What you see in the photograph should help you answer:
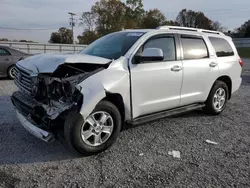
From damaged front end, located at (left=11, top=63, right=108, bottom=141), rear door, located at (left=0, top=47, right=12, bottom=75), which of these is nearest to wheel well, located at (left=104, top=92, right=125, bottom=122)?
damaged front end, located at (left=11, top=63, right=108, bottom=141)

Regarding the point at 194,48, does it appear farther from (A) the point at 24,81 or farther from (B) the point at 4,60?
(B) the point at 4,60

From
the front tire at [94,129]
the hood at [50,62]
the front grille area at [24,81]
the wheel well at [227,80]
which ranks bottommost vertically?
the front tire at [94,129]

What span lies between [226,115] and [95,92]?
3617mm

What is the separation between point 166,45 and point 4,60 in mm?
7717

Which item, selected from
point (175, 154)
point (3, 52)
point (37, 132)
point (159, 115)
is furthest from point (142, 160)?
point (3, 52)

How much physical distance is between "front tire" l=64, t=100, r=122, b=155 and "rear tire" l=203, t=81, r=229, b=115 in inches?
100

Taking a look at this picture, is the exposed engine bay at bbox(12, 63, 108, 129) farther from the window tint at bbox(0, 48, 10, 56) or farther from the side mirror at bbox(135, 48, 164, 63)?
the window tint at bbox(0, 48, 10, 56)

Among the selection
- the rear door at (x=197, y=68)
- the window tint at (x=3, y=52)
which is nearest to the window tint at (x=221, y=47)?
the rear door at (x=197, y=68)

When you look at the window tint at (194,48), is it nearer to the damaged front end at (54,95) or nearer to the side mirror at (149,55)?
the side mirror at (149,55)

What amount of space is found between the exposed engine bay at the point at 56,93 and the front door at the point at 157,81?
0.64 meters

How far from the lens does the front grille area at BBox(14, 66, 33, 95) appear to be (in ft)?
12.3

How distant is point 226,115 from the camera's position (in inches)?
226

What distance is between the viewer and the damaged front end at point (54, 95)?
11.1ft

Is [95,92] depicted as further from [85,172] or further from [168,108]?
[168,108]
